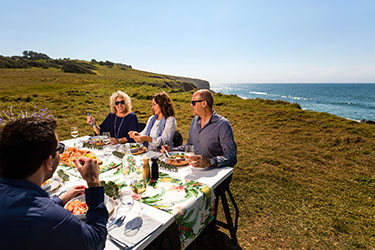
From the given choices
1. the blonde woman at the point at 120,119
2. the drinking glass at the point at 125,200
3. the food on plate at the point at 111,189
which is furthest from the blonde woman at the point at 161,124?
the drinking glass at the point at 125,200

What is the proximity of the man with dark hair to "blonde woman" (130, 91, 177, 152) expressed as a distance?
2.59 meters

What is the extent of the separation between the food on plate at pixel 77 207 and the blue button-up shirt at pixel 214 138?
1751mm

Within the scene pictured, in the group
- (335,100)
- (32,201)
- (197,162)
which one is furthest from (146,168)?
(335,100)

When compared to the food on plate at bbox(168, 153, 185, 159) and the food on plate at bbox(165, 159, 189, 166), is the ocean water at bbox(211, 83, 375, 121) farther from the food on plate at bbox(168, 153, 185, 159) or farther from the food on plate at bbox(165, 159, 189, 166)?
the food on plate at bbox(165, 159, 189, 166)

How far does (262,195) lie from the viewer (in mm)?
4184

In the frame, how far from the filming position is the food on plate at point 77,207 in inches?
55.6

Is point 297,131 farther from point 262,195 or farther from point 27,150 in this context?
point 27,150

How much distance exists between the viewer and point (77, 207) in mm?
1453

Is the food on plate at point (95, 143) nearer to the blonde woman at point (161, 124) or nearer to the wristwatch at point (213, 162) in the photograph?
the blonde woman at point (161, 124)

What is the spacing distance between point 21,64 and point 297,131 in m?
60.2

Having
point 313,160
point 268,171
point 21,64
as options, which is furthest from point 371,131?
point 21,64

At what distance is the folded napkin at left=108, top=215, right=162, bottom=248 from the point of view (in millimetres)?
1254

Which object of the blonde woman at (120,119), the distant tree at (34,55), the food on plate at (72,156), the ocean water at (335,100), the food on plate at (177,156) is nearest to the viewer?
the food on plate at (72,156)

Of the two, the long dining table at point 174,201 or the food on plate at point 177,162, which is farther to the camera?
the food on plate at point 177,162
